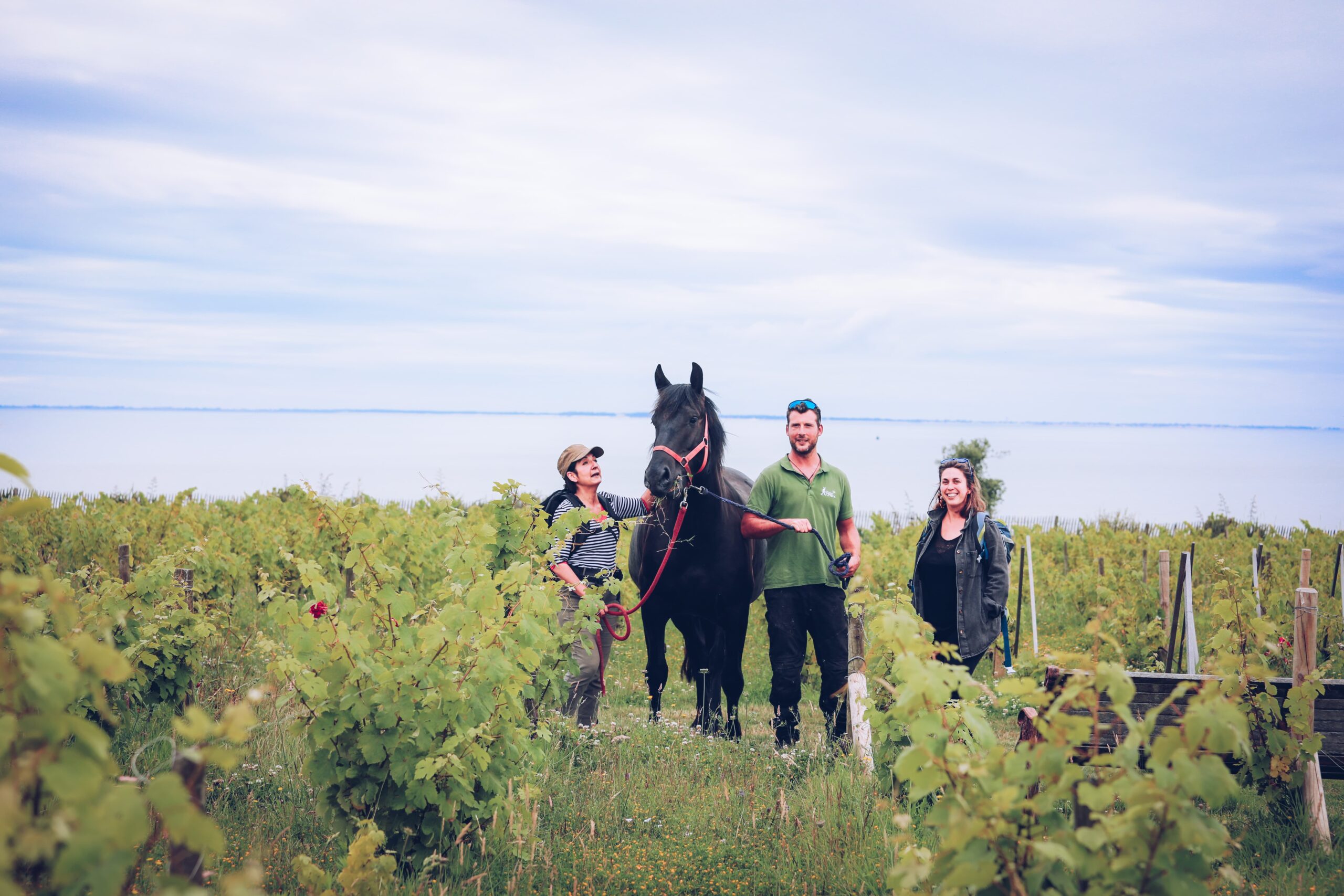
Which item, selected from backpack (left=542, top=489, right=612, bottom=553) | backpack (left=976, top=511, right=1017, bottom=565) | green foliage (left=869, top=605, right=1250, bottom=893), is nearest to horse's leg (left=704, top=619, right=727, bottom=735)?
backpack (left=542, top=489, right=612, bottom=553)

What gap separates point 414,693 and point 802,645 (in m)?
3.19

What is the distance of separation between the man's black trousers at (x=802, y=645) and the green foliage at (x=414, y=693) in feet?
7.90

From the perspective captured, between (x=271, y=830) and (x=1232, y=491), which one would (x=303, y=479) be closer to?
(x=271, y=830)

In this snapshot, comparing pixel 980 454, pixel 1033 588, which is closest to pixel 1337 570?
pixel 1033 588

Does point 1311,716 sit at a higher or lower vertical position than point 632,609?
lower

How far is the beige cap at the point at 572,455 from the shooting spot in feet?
19.8

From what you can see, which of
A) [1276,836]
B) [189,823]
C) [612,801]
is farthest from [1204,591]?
[189,823]

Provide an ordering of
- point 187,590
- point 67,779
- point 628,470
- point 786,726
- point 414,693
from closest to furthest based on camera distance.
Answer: point 67,779 < point 414,693 < point 786,726 < point 187,590 < point 628,470

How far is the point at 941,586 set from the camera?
5.51 m

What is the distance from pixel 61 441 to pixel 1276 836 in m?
151

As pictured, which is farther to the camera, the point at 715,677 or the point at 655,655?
the point at 655,655

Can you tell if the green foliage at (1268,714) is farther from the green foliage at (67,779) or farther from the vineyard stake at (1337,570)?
the vineyard stake at (1337,570)

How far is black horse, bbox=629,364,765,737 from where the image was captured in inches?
228

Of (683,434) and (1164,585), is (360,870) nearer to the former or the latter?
(683,434)
